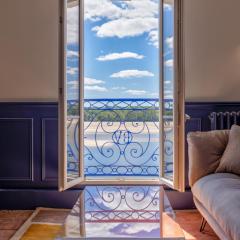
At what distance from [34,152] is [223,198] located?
2164mm

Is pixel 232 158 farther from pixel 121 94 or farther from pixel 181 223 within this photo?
pixel 121 94

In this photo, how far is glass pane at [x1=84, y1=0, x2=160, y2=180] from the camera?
5398 mm

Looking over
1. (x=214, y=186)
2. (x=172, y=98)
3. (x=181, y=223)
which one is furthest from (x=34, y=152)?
(x=214, y=186)

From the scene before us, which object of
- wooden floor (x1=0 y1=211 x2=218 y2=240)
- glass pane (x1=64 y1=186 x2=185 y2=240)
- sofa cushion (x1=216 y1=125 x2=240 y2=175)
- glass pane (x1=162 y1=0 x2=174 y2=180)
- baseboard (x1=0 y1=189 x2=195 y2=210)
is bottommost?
wooden floor (x1=0 y1=211 x2=218 y2=240)

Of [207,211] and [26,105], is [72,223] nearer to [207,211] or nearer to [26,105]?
[207,211]

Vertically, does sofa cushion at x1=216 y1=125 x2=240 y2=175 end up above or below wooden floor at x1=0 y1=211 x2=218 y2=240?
above

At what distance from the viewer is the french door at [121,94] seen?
330 centimetres

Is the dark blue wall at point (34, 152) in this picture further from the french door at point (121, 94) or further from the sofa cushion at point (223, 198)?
the sofa cushion at point (223, 198)

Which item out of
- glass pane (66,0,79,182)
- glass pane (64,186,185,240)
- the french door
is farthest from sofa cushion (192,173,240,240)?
glass pane (66,0,79,182)

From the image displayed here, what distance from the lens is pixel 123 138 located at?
5469mm

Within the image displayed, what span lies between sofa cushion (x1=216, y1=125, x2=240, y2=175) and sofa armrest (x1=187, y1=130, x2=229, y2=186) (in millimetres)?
56

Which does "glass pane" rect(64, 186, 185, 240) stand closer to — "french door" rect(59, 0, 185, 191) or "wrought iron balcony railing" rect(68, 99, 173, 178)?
"french door" rect(59, 0, 185, 191)

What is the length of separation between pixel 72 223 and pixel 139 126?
3686 mm

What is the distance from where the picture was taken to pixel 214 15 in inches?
145
